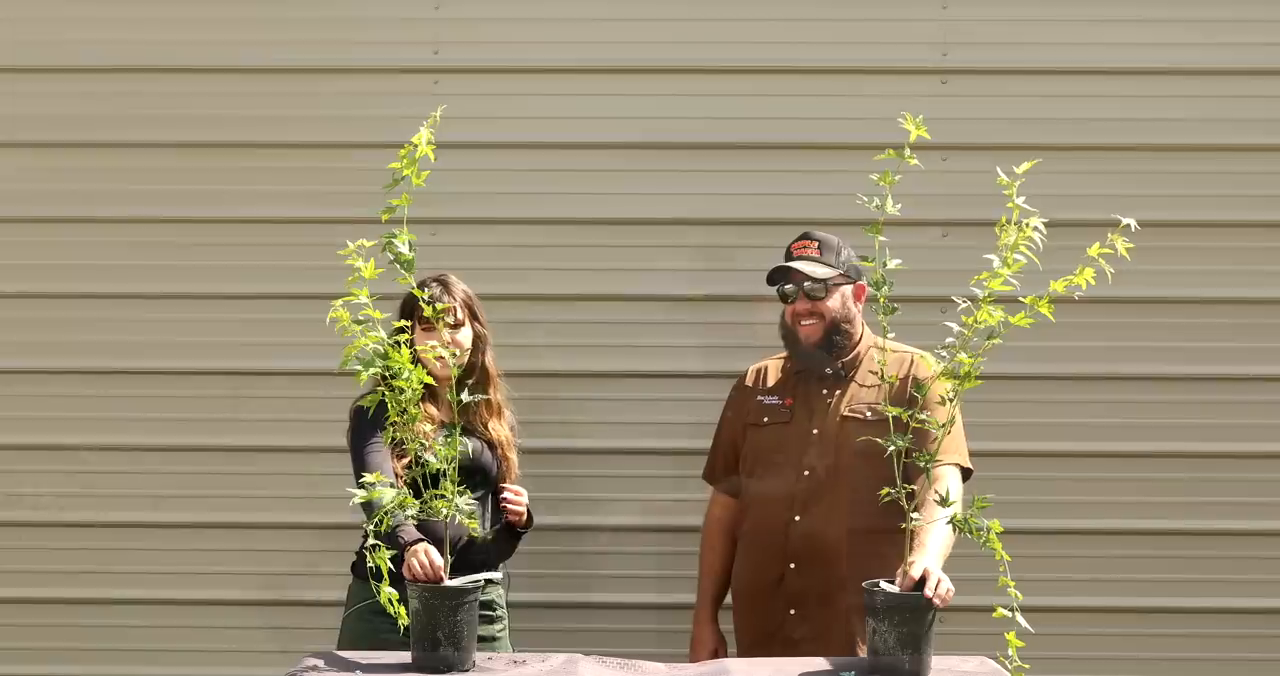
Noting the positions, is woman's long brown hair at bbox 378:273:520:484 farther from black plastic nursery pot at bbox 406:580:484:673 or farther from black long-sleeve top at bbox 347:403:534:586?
black plastic nursery pot at bbox 406:580:484:673

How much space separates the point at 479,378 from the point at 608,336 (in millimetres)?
601

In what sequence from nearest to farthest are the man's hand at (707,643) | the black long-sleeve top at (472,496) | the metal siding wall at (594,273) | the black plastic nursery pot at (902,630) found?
the black plastic nursery pot at (902,630)
the black long-sleeve top at (472,496)
the man's hand at (707,643)
the metal siding wall at (594,273)

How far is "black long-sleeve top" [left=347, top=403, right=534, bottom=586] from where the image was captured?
236cm

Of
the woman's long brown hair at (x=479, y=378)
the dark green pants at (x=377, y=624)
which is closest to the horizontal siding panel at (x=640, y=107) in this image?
the woman's long brown hair at (x=479, y=378)

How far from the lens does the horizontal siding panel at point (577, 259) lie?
3182mm

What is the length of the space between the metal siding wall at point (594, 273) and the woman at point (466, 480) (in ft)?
1.88

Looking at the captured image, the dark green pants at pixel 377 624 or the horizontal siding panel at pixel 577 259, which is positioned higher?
the horizontal siding panel at pixel 577 259

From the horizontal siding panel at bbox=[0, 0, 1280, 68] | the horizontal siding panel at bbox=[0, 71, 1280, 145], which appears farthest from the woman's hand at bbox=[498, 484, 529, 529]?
the horizontal siding panel at bbox=[0, 0, 1280, 68]

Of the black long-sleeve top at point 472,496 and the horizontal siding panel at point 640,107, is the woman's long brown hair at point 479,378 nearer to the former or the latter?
the black long-sleeve top at point 472,496

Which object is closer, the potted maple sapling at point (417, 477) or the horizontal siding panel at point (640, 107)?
the potted maple sapling at point (417, 477)

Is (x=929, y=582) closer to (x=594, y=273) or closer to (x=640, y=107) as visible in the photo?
(x=594, y=273)

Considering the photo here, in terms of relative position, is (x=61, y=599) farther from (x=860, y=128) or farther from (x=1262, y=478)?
(x=1262, y=478)

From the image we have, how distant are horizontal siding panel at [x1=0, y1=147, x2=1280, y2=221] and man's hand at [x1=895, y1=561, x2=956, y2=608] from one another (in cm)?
142

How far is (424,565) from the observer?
6.73 ft
